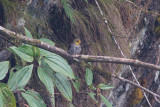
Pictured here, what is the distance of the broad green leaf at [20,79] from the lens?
3.27 ft

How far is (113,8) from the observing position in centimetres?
193

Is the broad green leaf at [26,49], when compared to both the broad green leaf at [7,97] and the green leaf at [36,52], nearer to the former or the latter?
the green leaf at [36,52]

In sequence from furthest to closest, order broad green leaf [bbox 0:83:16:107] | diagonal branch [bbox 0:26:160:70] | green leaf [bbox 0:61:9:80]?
diagonal branch [bbox 0:26:160:70] → green leaf [bbox 0:61:9:80] → broad green leaf [bbox 0:83:16:107]

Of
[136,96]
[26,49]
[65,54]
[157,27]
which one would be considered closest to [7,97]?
[26,49]

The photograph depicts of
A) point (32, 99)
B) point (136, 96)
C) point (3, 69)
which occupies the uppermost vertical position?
point (3, 69)

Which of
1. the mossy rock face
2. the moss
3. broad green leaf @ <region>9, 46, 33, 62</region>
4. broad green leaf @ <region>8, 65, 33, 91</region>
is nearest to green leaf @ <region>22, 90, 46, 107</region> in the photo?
broad green leaf @ <region>8, 65, 33, 91</region>

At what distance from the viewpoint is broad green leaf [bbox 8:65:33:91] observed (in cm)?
100

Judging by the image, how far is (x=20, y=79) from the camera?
1001mm

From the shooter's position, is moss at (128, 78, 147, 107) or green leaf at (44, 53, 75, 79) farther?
moss at (128, 78, 147, 107)

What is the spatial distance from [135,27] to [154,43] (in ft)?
1.24

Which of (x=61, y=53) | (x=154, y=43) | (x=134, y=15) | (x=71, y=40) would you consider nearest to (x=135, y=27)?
(x=134, y=15)

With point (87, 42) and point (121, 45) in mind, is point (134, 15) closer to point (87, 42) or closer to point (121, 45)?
point (121, 45)

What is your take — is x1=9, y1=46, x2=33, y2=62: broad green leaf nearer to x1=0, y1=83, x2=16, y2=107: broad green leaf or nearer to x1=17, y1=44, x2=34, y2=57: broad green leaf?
x1=17, y1=44, x2=34, y2=57: broad green leaf

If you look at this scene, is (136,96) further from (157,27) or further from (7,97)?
(7,97)
